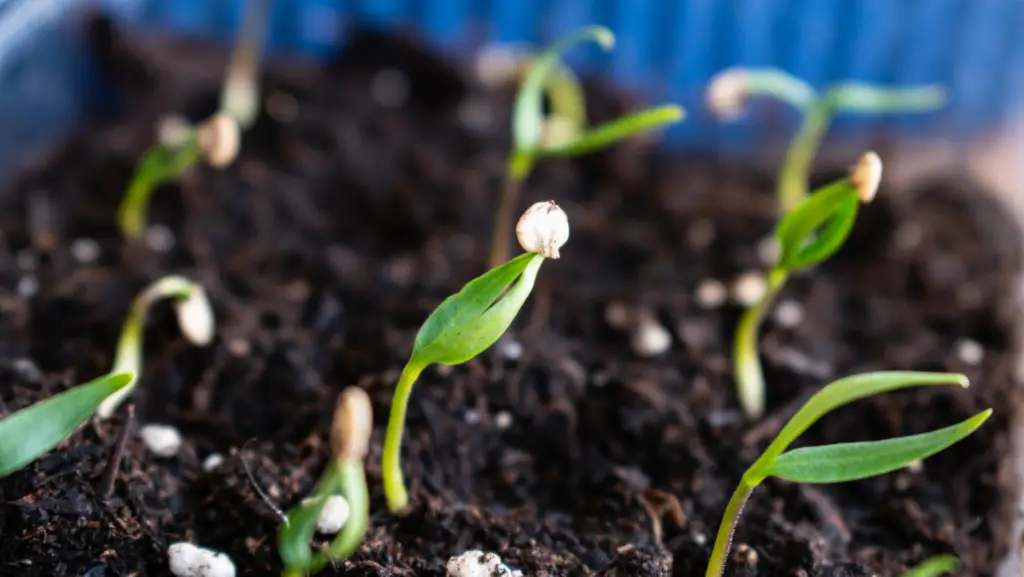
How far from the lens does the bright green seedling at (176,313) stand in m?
0.90

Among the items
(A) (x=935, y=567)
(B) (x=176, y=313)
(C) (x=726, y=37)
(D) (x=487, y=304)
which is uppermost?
(C) (x=726, y=37)

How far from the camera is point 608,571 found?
74 centimetres

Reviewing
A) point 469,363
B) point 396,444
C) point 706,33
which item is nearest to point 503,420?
point 469,363

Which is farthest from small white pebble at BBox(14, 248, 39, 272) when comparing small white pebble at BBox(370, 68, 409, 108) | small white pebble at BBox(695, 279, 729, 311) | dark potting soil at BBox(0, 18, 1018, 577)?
small white pebble at BBox(695, 279, 729, 311)

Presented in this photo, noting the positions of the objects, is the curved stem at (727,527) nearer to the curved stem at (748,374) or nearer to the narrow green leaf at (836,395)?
the narrow green leaf at (836,395)

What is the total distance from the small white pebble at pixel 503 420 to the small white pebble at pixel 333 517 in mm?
210

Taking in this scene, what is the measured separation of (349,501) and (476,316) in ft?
0.51

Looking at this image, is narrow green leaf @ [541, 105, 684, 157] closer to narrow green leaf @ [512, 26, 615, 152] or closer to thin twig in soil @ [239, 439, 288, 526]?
narrow green leaf @ [512, 26, 615, 152]

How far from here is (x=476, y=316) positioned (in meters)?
0.68

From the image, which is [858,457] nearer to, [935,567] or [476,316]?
[935,567]

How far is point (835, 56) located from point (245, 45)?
0.90 metres

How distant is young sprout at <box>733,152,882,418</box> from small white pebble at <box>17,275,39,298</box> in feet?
2.38

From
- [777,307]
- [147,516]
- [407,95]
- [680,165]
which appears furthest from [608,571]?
[407,95]

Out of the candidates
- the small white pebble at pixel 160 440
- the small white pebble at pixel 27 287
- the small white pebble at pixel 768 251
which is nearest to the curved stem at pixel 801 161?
the small white pebble at pixel 768 251
